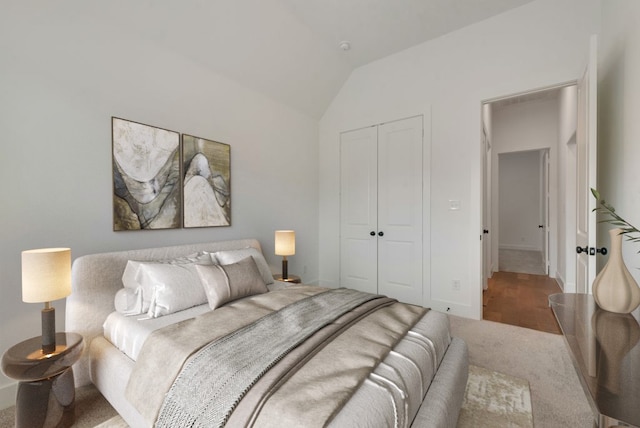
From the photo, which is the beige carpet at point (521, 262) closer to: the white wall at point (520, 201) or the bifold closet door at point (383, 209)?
the white wall at point (520, 201)

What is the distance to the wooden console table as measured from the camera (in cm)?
73

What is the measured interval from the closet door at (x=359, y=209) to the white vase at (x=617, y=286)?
257 cm

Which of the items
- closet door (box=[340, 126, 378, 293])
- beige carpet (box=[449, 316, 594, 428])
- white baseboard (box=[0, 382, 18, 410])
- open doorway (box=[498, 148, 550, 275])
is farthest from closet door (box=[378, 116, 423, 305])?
open doorway (box=[498, 148, 550, 275])

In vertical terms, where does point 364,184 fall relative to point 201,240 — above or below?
above

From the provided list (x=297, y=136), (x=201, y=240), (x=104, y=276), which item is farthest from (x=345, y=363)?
(x=297, y=136)

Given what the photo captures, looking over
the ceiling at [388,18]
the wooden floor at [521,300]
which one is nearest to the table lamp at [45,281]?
the ceiling at [388,18]

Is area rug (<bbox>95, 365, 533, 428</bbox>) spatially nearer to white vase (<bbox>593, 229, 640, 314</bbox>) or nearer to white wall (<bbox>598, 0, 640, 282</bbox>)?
white vase (<bbox>593, 229, 640, 314</bbox>)

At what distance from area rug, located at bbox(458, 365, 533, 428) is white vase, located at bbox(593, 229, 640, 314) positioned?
2.66 ft

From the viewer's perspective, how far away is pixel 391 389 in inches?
41.8

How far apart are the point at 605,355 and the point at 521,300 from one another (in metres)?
3.32

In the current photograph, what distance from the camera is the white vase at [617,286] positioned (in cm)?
126

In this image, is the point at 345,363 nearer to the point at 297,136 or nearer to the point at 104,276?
the point at 104,276

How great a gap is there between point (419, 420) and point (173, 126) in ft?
9.23

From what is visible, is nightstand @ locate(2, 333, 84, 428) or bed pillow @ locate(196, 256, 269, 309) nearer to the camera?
nightstand @ locate(2, 333, 84, 428)
